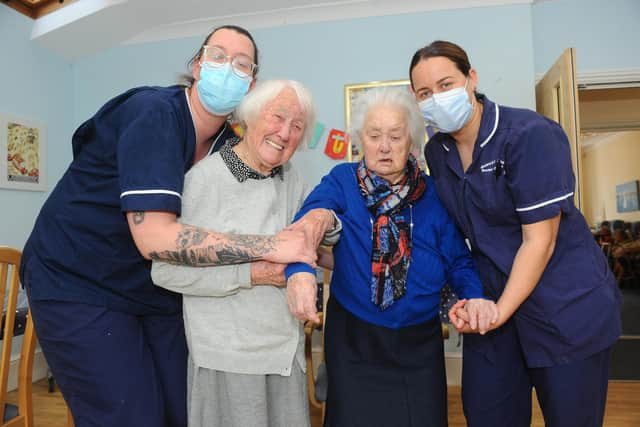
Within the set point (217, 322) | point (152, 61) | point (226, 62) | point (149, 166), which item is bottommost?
point (217, 322)

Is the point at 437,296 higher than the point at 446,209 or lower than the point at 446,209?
lower

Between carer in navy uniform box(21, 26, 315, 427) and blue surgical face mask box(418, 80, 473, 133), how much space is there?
0.53m

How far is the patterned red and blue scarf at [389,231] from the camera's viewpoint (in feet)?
4.31

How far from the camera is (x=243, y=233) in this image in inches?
46.6

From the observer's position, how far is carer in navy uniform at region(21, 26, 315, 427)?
3.62 ft

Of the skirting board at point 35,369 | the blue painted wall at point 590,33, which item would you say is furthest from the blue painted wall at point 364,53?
the skirting board at point 35,369

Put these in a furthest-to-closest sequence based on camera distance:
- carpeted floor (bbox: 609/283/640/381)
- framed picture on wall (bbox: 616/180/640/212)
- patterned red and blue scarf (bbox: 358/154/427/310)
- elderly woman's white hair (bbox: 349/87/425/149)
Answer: framed picture on wall (bbox: 616/180/640/212), carpeted floor (bbox: 609/283/640/381), elderly woman's white hair (bbox: 349/87/425/149), patterned red and blue scarf (bbox: 358/154/427/310)

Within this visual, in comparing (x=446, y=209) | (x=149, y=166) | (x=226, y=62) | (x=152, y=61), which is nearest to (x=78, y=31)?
(x=152, y=61)

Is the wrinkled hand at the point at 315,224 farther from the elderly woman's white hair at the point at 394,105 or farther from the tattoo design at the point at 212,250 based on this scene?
the elderly woman's white hair at the point at 394,105

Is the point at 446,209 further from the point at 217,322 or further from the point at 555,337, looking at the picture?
the point at 217,322

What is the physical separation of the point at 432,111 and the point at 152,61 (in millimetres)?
3319

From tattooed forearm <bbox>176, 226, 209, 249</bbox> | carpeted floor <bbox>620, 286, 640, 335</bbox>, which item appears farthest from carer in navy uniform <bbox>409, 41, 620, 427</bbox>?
carpeted floor <bbox>620, 286, 640, 335</bbox>

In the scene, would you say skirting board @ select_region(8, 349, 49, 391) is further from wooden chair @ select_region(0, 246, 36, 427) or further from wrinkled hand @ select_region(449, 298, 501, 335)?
wrinkled hand @ select_region(449, 298, 501, 335)

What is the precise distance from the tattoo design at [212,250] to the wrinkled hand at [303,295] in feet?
0.32
